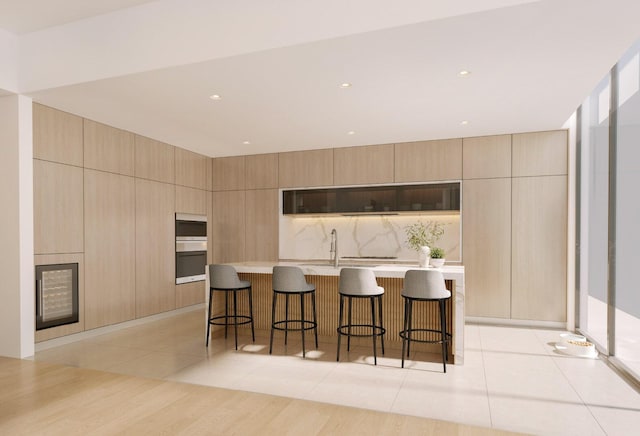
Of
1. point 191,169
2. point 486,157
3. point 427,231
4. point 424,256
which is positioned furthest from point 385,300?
point 191,169

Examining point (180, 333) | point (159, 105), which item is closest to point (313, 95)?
point (159, 105)

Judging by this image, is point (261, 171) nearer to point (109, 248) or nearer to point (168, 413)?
point (109, 248)

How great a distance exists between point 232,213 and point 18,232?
3.45 metres

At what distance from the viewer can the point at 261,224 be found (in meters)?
7.06

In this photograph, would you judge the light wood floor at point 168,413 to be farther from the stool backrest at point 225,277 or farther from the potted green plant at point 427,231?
the potted green plant at point 427,231

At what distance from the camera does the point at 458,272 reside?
3.94 metres

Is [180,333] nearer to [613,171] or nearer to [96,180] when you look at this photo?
[96,180]

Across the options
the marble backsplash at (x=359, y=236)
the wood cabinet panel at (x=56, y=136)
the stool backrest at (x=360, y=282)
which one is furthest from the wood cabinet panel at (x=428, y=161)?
the wood cabinet panel at (x=56, y=136)

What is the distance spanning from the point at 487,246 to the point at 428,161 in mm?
1467

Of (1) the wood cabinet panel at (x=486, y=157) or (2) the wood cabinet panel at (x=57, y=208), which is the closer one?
(2) the wood cabinet panel at (x=57, y=208)

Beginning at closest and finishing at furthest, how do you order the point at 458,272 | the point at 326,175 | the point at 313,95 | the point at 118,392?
the point at 118,392
the point at 458,272
the point at 313,95
the point at 326,175

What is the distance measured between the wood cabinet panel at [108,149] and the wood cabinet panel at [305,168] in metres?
2.33

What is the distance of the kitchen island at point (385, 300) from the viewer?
3.94 meters

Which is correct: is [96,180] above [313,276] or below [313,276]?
above
